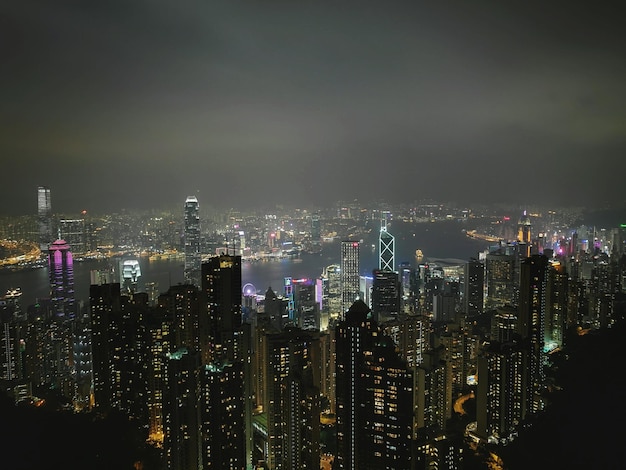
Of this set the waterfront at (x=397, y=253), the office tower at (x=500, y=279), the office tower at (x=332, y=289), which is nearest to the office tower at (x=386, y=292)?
the waterfront at (x=397, y=253)

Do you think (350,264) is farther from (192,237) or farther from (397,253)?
(192,237)

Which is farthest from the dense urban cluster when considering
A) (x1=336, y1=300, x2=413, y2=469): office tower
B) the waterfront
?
the waterfront

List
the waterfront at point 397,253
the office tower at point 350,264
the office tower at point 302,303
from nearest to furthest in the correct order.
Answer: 1. the office tower at point 302,303
2. the waterfront at point 397,253
3. the office tower at point 350,264

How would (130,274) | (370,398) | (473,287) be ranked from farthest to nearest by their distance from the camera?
(473,287)
(130,274)
(370,398)

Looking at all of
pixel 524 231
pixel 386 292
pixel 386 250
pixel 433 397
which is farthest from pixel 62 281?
pixel 524 231

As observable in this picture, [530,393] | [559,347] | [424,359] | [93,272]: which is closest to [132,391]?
[93,272]

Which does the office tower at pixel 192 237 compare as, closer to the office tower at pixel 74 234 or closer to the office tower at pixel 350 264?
the office tower at pixel 74 234

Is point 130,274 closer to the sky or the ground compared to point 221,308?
closer to the sky

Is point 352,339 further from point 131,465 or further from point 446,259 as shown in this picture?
point 446,259
